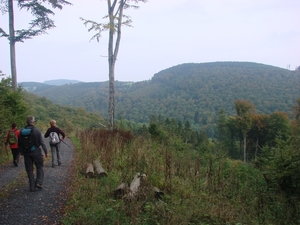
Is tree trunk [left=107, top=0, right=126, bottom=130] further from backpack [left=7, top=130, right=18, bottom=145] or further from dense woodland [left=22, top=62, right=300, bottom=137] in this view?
dense woodland [left=22, top=62, right=300, bottom=137]

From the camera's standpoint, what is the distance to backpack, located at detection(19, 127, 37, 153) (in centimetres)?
583

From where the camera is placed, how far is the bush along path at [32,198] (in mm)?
4516

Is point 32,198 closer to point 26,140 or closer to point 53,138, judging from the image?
point 26,140

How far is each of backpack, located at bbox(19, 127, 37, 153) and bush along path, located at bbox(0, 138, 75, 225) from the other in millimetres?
1045

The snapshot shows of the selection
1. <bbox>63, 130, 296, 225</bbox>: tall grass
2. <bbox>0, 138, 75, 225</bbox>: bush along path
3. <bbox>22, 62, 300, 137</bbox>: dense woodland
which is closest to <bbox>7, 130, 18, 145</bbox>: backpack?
<bbox>0, 138, 75, 225</bbox>: bush along path

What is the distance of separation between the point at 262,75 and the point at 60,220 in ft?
499

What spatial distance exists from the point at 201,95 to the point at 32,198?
127 m

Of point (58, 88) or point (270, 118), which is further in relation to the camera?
point (58, 88)

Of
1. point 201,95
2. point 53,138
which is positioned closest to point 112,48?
point 53,138

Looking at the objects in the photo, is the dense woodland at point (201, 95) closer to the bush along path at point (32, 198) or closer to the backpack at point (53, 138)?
the backpack at point (53, 138)

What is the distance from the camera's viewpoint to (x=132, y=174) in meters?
6.52

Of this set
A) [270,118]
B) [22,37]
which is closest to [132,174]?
[22,37]

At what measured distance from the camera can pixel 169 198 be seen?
18.0 ft

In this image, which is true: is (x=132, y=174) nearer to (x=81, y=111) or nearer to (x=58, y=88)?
(x=81, y=111)
